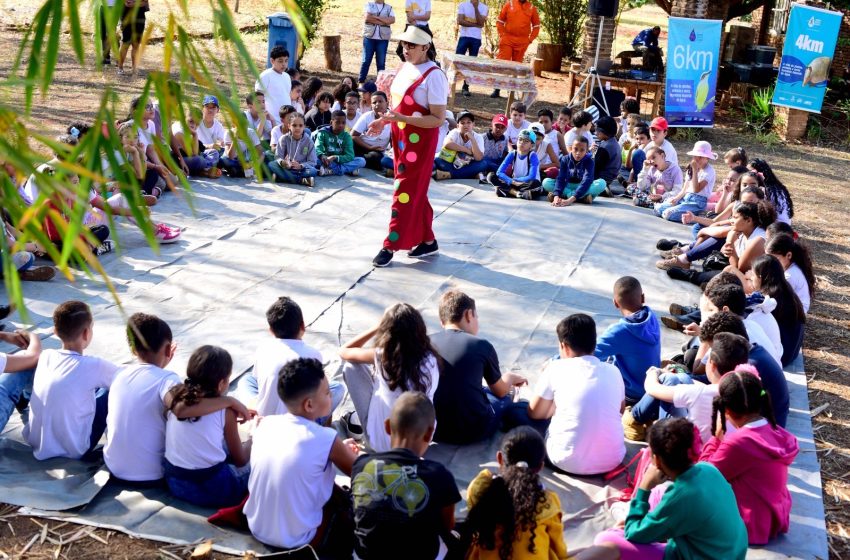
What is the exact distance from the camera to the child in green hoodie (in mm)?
3160

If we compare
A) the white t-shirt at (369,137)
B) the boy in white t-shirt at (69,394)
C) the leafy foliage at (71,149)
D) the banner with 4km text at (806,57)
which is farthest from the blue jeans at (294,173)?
the banner with 4km text at (806,57)

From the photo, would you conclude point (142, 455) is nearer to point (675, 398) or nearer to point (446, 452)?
point (446, 452)

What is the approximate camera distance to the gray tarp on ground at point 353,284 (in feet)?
12.4

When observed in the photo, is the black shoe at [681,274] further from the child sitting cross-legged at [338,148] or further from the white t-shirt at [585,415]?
the child sitting cross-legged at [338,148]

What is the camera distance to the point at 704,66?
12.1m

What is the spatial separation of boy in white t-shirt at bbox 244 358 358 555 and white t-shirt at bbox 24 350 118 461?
86cm

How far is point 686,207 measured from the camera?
8.08 metres

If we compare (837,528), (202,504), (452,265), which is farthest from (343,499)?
(452,265)

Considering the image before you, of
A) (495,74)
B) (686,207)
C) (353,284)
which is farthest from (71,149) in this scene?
(495,74)

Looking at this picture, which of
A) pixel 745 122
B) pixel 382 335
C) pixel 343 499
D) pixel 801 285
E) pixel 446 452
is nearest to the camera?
pixel 343 499

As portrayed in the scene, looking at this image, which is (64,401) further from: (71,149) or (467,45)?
(467,45)

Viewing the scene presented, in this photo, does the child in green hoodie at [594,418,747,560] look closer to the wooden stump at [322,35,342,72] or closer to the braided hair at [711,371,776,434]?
the braided hair at [711,371,776,434]

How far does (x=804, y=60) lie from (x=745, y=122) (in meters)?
1.29

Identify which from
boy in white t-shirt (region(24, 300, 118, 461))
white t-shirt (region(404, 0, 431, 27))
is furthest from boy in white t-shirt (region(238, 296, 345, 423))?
white t-shirt (region(404, 0, 431, 27))
